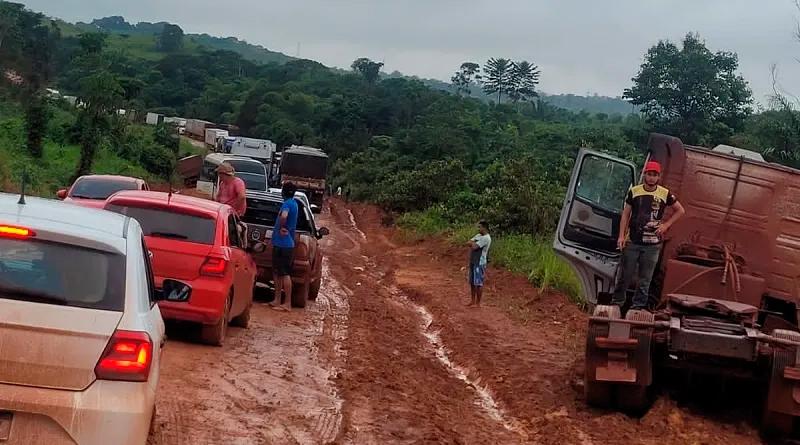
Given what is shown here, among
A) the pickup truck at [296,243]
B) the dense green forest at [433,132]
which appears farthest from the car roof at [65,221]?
the dense green forest at [433,132]

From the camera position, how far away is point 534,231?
998 inches

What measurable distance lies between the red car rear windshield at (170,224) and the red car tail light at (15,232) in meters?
4.96

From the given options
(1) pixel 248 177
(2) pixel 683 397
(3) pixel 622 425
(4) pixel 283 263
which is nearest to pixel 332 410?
(3) pixel 622 425

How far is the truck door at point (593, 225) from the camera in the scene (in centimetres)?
1042

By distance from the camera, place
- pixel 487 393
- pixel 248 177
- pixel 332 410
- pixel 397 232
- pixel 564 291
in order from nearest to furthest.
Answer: pixel 332 410 → pixel 487 393 → pixel 564 291 → pixel 248 177 → pixel 397 232

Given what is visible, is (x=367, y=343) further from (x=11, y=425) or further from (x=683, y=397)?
(x=11, y=425)

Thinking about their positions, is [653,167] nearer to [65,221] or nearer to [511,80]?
[65,221]

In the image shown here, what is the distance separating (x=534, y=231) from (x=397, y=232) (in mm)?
9615

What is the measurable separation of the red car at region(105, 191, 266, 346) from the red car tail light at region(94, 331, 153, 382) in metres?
4.63

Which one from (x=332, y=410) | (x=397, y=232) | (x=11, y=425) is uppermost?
(x=11, y=425)

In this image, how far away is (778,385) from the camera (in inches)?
306

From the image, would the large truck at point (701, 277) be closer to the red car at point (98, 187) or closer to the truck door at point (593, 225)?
the truck door at point (593, 225)

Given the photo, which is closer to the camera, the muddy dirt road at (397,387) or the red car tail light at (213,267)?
the muddy dirt road at (397,387)

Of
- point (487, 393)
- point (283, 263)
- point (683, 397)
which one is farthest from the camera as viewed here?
point (283, 263)
